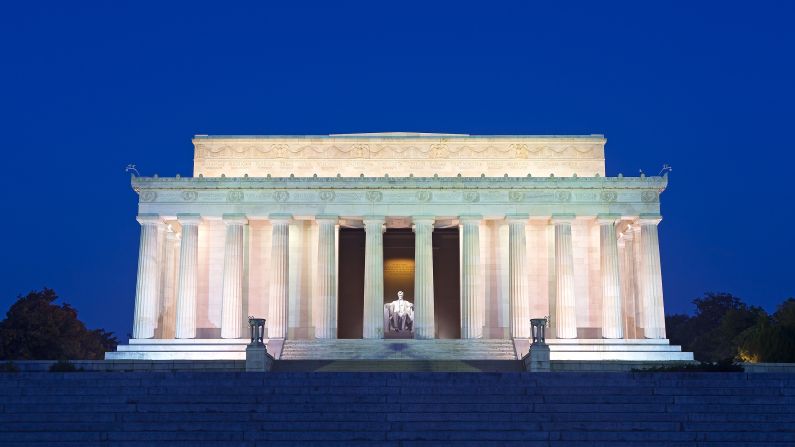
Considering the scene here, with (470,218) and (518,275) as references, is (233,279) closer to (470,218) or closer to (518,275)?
(470,218)

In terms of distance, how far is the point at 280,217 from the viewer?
62.4 m

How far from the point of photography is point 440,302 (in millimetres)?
68375

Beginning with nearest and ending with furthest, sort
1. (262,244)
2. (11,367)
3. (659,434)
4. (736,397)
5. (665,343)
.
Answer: (659,434) < (736,397) < (11,367) < (665,343) < (262,244)

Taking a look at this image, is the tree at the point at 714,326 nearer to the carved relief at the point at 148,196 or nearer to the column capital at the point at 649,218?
the column capital at the point at 649,218

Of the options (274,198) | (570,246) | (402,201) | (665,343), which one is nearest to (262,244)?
(274,198)

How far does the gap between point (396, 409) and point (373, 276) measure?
28.3 metres

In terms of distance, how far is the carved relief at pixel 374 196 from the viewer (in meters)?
62.4

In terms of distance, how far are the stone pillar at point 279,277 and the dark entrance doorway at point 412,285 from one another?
6482mm

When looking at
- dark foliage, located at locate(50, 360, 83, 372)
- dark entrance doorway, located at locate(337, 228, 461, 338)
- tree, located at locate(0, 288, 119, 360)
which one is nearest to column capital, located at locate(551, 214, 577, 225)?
dark entrance doorway, located at locate(337, 228, 461, 338)

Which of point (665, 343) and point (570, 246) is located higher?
point (570, 246)

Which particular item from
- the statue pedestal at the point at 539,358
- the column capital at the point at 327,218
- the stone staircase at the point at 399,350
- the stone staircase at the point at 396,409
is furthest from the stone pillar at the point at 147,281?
the statue pedestal at the point at 539,358

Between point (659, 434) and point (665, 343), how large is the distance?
2934 cm

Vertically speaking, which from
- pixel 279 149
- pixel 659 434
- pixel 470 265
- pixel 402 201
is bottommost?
pixel 659 434

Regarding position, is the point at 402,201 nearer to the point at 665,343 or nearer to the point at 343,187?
the point at 343,187
